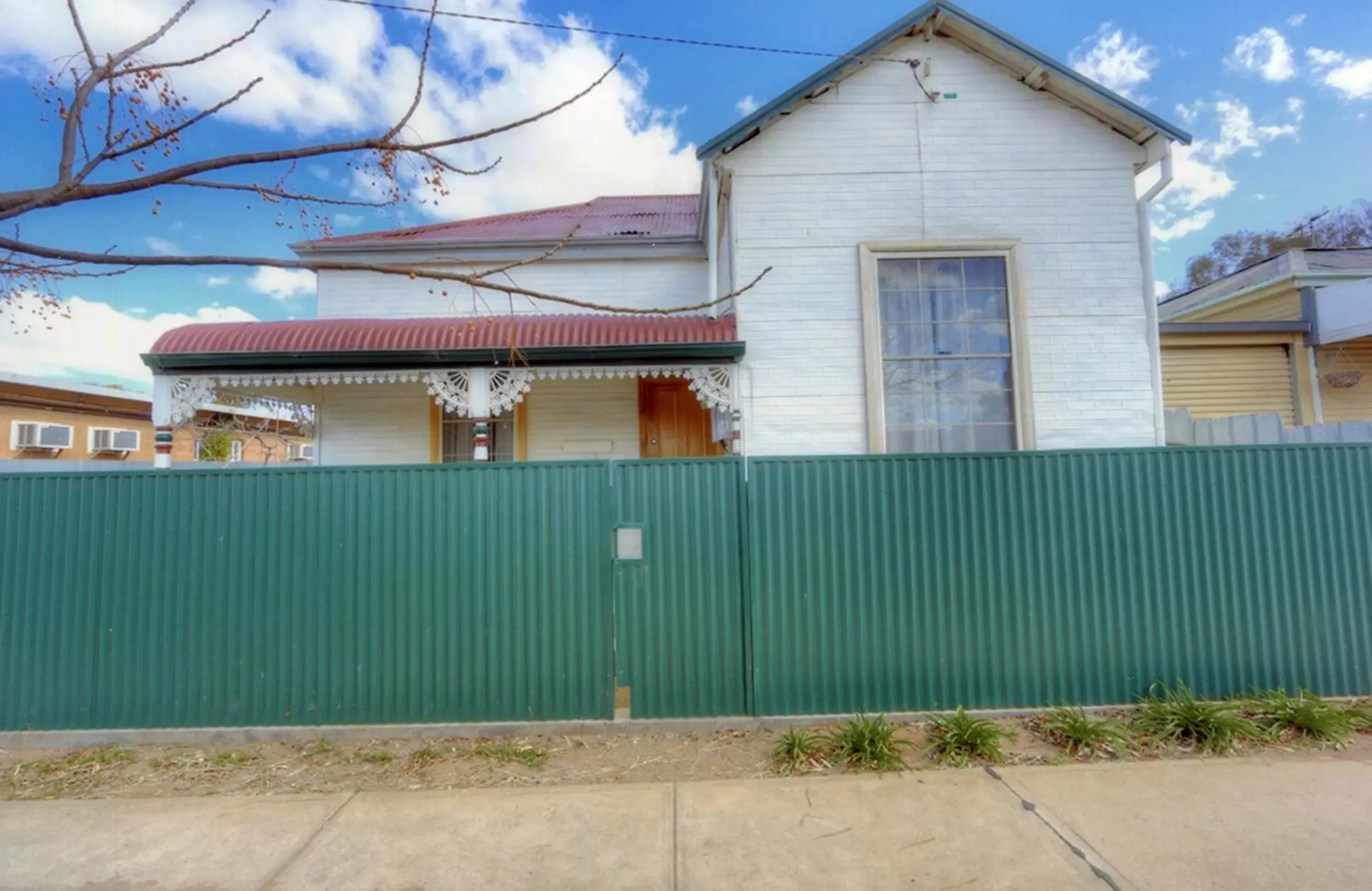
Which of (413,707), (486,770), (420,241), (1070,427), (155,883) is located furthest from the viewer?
(420,241)

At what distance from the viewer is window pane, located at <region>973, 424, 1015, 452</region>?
667 cm

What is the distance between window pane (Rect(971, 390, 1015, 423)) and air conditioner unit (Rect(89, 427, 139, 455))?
23.7 metres

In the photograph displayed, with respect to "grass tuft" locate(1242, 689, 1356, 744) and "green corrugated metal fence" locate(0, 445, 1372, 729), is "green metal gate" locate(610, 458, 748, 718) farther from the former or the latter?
"grass tuft" locate(1242, 689, 1356, 744)

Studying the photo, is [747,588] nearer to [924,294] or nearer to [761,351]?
[761,351]

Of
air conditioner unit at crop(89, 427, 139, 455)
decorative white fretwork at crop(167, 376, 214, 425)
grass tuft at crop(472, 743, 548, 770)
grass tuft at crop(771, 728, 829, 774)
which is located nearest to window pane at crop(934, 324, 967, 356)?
grass tuft at crop(771, 728, 829, 774)

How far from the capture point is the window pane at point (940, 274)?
684cm

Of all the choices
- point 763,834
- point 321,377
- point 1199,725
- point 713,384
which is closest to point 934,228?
point 713,384

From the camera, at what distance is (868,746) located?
4.17 m

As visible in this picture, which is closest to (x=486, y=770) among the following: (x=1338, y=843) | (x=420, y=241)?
(x=1338, y=843)

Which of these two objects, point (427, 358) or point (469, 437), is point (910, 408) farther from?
point (469, 437)

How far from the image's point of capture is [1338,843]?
3.25 metres

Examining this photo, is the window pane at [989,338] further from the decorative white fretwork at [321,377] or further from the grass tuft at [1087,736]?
the decorative white fretwork at [321,377]

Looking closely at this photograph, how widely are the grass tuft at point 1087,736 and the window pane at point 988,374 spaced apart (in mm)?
3334

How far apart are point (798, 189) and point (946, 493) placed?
12.1 feet
